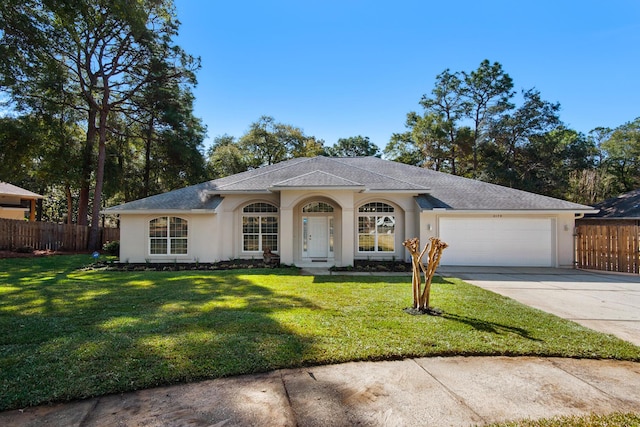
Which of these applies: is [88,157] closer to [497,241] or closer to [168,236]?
[168,236]

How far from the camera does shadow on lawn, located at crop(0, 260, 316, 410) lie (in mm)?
3307

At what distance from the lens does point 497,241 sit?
1351cm

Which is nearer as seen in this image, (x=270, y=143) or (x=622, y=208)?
(x=622, y=208)

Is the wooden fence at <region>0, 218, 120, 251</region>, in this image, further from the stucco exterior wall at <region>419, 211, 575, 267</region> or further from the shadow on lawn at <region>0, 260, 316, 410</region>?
the stucco exterior wall at <region>419, 211, 575, 267</region>

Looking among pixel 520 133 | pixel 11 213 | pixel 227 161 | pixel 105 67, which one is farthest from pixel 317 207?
pixel 11 213

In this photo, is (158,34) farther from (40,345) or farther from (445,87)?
(445,87)

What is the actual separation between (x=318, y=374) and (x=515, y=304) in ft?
17.5

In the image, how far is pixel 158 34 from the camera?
21031mm

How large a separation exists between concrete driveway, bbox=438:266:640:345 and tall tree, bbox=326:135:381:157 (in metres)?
33.7

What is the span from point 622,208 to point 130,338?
25.0 m

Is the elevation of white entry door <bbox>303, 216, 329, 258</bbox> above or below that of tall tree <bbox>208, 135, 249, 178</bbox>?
below

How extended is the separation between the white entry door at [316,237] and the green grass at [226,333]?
19.5 feet

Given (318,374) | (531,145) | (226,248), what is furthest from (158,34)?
(531,145)

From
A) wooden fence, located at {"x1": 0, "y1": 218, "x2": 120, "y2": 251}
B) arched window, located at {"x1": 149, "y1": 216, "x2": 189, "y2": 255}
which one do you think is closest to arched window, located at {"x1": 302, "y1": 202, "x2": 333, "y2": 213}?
arched window, located at {"x1": 149, "y1": 216, "x2": 189, "y2": 255}
